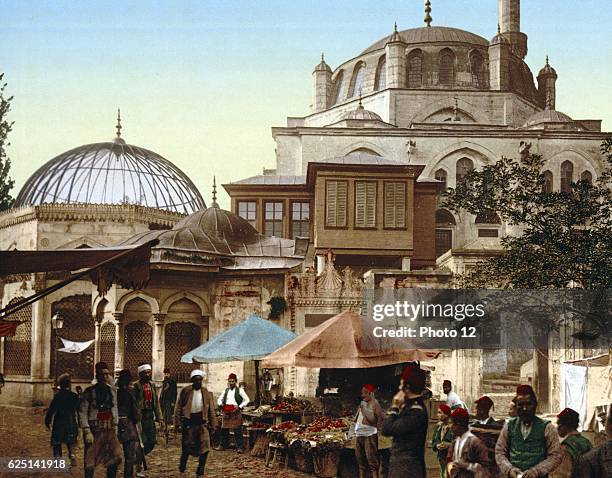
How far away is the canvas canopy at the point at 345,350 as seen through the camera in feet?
42.7

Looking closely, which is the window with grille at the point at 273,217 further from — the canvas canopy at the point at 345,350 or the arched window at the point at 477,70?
the canvas canopy at the point at 345,350

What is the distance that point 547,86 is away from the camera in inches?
2148

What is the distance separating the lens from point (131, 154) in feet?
115

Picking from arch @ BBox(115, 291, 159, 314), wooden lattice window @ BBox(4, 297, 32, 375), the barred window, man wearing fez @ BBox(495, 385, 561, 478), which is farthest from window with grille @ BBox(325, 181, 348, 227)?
man wearing fez @ BBox(495, 385, 561, 478)

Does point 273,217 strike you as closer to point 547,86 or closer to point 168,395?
point 168,395

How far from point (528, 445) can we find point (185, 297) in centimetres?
1792

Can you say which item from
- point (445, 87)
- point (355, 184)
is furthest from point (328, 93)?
point (355, 184)

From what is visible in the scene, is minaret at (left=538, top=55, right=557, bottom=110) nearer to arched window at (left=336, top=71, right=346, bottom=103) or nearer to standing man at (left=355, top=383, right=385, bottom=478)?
arched window at (left=336, top=71, right=346, bottom=103)

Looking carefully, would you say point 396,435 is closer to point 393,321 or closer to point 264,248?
point 393,321

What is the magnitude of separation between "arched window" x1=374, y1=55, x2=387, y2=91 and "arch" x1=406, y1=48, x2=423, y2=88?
A: 4.35 ft

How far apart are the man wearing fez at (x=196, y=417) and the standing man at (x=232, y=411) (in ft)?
10.3

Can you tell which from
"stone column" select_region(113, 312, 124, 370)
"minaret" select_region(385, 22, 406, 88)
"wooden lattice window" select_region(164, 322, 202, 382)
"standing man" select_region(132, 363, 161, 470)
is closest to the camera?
"standing man" select_region(132, 363, 161, 470)

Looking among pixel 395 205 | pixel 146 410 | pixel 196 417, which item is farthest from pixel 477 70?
pixel 196 417

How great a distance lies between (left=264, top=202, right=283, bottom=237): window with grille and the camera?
35531mm
